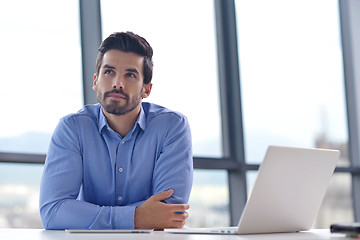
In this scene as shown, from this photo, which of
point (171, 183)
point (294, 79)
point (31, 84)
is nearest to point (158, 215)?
point (171, 183)

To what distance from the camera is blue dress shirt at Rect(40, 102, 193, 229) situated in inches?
81.7

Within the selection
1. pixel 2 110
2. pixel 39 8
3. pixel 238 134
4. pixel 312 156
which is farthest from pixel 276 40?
pixel 312 156

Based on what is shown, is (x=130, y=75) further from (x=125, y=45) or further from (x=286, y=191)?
(x=286, y=191)

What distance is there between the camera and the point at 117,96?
7.42 feet

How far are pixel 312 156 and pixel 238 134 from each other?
101 inches

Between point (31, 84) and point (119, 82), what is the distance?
1058 mm

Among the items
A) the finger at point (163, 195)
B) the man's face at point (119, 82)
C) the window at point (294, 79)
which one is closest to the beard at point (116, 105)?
the man's face at point (119, 82)

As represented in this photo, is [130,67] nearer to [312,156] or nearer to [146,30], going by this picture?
[312,156]

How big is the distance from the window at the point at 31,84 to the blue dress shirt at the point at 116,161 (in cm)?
84

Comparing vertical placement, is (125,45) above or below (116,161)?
above

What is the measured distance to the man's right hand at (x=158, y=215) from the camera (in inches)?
71.2

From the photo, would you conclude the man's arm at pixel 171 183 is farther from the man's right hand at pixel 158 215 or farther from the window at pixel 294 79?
the window at pixel 294 79

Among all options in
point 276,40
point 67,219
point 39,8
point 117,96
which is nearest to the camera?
point 67,219

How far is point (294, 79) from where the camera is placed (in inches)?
173
